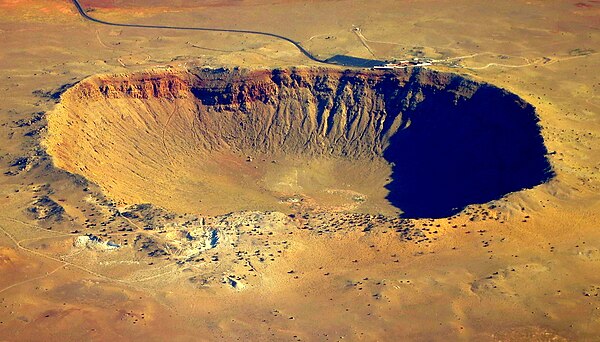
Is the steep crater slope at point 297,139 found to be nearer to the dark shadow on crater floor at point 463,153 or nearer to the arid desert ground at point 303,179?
the dark shadow on crater floor at point 463,153

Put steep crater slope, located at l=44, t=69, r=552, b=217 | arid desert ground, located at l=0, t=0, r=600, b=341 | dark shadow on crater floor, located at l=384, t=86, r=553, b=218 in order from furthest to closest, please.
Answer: steep crater slope, located at l=44, t=69, r=552, b=217 < dark shadow on crater floor, located at l=384, t=86, r=553, b=218 < arid desert ground, located at l=0, t=0, r=600, b=341

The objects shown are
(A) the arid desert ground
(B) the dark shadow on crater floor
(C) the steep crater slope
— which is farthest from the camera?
(C) the steep crater slope

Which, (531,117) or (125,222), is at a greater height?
(531,117)

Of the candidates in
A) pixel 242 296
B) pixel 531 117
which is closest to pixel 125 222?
pixel 242 296

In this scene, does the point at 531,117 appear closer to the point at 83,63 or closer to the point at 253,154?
the point at 253,154

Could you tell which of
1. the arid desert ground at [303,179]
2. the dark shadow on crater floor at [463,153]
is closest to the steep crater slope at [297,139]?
the dark shadow on crater floor at [463,153]

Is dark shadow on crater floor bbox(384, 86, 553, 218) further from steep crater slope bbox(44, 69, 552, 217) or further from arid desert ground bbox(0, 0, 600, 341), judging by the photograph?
arid desert ground bbox(0, 0, 600, 341)

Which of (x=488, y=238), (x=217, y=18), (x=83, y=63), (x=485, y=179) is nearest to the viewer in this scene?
(x=488, y=238)

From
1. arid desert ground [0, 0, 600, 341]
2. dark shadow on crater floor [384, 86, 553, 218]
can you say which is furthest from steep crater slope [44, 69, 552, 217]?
arid desert ground [0, 0, 600, 341]
